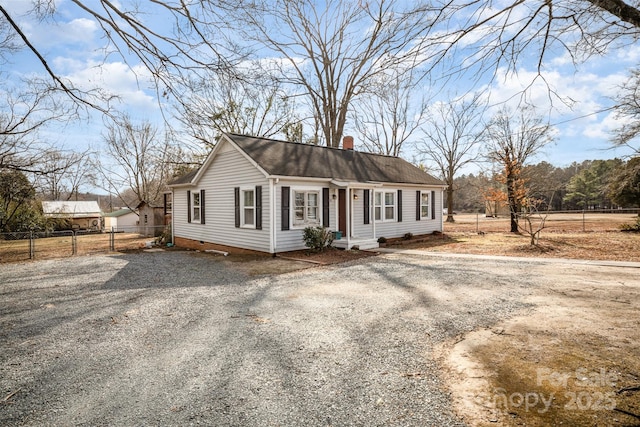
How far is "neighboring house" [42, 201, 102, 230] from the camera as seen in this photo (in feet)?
111

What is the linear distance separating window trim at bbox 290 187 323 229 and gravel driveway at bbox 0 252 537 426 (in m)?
3.92

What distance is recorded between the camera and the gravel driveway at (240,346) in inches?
111

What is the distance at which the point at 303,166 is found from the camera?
41.4 ft

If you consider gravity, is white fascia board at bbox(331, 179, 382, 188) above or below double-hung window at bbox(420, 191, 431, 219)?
above

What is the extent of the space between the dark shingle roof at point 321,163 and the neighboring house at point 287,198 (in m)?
0.05

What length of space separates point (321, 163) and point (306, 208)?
8.05 ft

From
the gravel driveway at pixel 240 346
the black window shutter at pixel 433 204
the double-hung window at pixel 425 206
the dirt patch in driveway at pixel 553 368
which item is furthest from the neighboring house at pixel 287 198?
the dirt patch in driveway at pixel 553 368

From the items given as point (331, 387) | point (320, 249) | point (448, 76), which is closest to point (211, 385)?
point (331, 387)

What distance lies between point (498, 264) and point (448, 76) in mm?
7591

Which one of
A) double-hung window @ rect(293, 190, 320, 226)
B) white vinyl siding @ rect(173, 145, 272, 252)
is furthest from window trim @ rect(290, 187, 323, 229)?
white vinyl siding @ rect(173, 145, 272, 252)

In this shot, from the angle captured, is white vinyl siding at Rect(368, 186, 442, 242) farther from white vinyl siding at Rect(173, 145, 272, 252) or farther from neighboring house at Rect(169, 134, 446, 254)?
white vinyl siding at Rect(173, 145, 272, 252)

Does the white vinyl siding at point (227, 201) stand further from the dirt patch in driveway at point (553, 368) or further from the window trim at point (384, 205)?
the dirt patch in driveway at point (553, 368)

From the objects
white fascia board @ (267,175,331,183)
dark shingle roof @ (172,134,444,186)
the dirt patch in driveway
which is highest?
dark shingle roof @ (172,134,444,186)

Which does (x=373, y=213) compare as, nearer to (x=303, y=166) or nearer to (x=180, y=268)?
(x=303, y=166)
